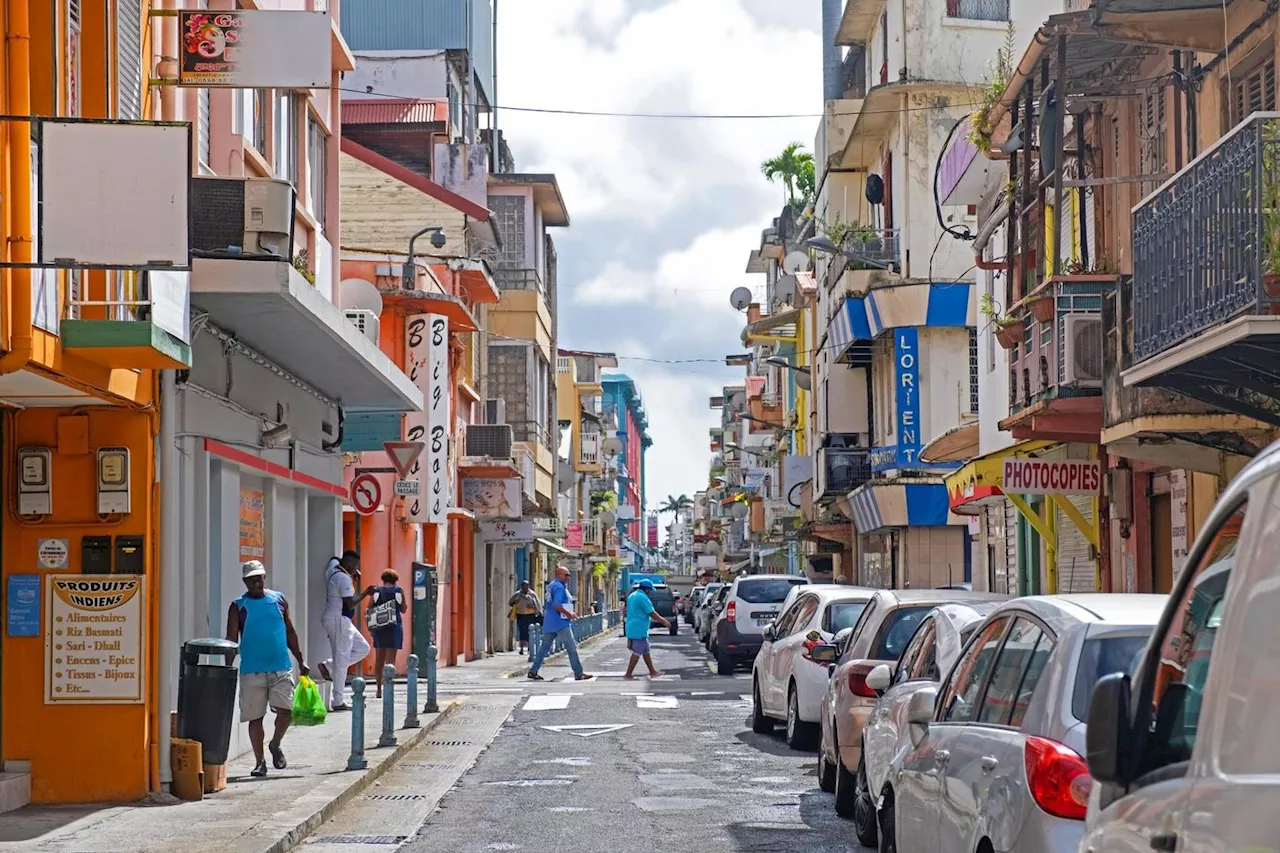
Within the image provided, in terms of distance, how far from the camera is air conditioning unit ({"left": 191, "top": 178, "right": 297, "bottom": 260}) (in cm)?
1407

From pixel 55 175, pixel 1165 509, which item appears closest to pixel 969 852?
pixel 55 175

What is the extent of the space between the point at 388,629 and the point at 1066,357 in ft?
36.0

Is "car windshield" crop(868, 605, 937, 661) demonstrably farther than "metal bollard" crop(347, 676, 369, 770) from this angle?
No

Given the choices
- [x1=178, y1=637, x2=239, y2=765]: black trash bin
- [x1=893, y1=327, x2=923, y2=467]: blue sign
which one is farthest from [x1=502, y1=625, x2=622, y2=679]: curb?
[x1=178, y1=637, x2=239, y2=765]: black trash bin

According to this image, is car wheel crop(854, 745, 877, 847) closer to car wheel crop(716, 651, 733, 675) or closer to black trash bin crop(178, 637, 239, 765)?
black trash bin crop(178, 637, 239, 765)

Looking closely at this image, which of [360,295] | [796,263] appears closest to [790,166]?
[796,263]

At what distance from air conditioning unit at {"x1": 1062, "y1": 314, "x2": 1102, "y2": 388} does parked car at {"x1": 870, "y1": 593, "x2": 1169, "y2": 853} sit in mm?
10237

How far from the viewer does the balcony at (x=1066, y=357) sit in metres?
18.3

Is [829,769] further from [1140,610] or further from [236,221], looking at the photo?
[1140,610]

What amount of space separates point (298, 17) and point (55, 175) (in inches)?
130

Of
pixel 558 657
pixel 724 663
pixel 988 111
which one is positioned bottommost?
pixel 558 657

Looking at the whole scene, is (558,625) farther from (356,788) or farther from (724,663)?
(356,788)

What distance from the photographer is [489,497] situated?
4322cm

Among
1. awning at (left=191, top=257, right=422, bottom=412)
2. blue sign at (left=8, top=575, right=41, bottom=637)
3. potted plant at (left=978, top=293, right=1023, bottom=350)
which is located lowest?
blue sign at (left=8, top=575, right=41, bottom=637)
